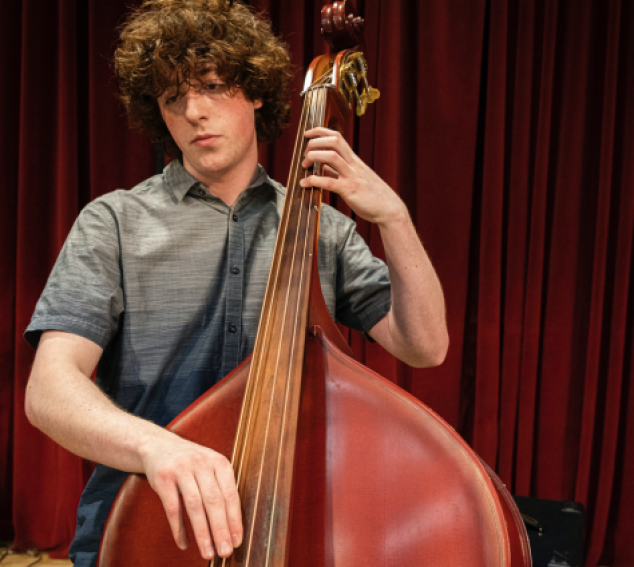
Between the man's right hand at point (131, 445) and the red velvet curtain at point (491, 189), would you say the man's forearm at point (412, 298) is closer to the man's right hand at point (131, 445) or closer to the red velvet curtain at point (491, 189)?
the man's right hand at point (131, 445)

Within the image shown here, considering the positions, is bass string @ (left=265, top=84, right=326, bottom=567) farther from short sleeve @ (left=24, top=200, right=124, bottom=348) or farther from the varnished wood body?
short sleeve @ (left=24, top=200, right=124, bottom=348)

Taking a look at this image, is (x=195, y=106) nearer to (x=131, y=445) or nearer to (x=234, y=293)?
(x=234, y=293)

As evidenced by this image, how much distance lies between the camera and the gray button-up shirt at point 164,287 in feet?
2.70

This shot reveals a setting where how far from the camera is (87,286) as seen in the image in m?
0.78

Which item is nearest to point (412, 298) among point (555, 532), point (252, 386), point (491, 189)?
point (252, 386)

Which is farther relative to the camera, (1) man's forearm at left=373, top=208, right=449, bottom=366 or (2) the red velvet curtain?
(2) the red velvet curtain

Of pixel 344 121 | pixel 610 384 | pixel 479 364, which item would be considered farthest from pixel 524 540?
pixel 610 384

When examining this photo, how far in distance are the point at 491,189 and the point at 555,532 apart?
113 centimetres

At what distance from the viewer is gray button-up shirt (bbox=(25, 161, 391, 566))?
82cm

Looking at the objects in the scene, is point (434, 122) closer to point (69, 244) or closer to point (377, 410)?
point (69, 244)

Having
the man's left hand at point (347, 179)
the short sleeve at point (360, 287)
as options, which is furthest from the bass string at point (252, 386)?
the short sleeve at point (360, 287)

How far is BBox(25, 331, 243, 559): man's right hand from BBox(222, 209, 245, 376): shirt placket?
0.68ft

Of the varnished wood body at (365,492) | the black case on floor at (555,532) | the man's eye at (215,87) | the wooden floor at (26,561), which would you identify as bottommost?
the wooden floor at (26,561)

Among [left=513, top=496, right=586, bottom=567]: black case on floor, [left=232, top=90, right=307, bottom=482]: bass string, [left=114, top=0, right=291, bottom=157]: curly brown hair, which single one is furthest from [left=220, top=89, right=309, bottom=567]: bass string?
[left=513, top=496, right=586, bottom=567]: black case on floor
